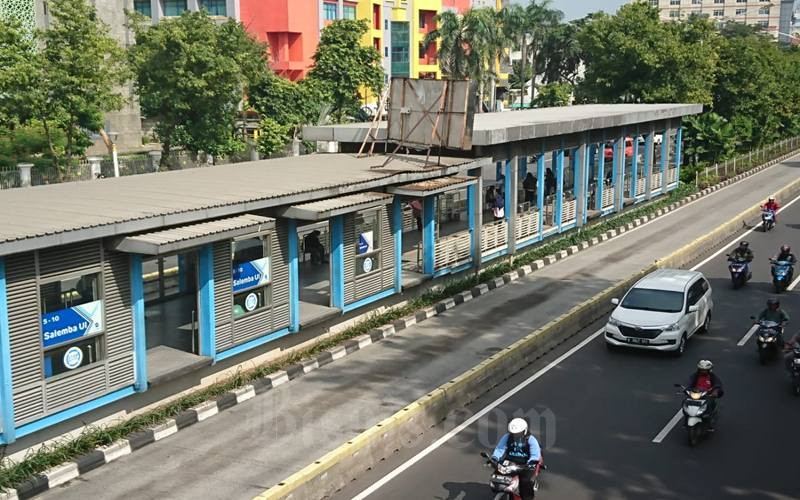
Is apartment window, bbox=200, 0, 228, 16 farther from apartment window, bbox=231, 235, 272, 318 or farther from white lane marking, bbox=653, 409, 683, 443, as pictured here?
white lane marking, bbox=653, 409, 683, 443

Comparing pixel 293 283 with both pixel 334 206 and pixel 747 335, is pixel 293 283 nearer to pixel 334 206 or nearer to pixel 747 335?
pixel 334 206

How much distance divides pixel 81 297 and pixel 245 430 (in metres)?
3.53

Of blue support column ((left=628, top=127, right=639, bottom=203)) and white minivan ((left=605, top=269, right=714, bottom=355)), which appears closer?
white minivan ((left=605, top=269, right=714, bottom=355))

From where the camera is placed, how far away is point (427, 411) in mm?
15500

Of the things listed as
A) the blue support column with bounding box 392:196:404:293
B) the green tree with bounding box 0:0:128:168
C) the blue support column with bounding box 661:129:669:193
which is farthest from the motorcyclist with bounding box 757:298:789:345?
the green tree with bounding box 0:0:128:168

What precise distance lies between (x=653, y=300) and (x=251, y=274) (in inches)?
358

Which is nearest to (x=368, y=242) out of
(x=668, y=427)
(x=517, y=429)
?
(x=668, y=427)

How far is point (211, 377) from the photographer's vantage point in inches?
687

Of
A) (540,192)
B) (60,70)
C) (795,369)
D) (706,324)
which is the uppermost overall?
(60,70)

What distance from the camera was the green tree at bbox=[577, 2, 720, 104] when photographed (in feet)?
173

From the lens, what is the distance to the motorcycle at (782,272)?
996 inches

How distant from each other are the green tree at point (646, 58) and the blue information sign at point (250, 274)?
39406mm

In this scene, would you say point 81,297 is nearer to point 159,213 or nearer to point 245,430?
point 159,213

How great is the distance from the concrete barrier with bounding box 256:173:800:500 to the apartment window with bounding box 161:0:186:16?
6201 centimetres
